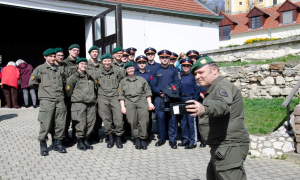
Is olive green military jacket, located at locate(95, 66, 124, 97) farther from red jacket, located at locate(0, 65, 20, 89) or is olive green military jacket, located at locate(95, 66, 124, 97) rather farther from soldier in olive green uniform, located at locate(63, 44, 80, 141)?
red jacket, located at locate(0, 65, 20, 89)

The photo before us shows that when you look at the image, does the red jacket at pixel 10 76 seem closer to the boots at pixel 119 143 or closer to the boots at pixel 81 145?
the boots at pixel 81 145

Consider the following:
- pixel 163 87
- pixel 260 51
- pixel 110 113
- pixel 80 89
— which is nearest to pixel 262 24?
pixel 260 51

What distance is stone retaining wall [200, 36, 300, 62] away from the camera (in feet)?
32.1

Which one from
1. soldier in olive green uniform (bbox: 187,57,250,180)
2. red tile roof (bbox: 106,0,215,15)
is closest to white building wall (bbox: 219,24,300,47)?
red tile roof (bbox: 106,0,215,15)

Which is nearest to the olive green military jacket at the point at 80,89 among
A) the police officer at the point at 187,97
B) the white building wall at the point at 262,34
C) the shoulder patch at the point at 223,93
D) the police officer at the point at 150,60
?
the police officer at the point at 150,60

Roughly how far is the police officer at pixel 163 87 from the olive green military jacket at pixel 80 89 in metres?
1.41

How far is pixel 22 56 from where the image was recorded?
17.7m

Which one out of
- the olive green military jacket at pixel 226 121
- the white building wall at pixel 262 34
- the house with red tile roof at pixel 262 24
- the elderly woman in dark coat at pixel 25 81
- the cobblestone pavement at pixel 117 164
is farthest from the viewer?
the house with red tile roof at pixel 262 24

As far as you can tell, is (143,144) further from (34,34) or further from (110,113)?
(34,34)

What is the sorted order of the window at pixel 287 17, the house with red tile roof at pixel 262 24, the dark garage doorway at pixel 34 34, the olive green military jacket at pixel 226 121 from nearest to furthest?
the olive green military jacket at pixel 226 121
the dark garage doorway at pixel 34 34
the house with red tile roof at pixel 262 24
the window at pixel 287 17

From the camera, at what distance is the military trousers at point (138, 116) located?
20.9ft

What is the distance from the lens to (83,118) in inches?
242

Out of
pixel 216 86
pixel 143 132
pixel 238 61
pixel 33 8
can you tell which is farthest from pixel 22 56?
pixel 216 86

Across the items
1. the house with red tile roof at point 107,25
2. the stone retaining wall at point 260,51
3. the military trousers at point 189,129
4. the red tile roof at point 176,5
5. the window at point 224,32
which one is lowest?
the military trousers at point 189,129
